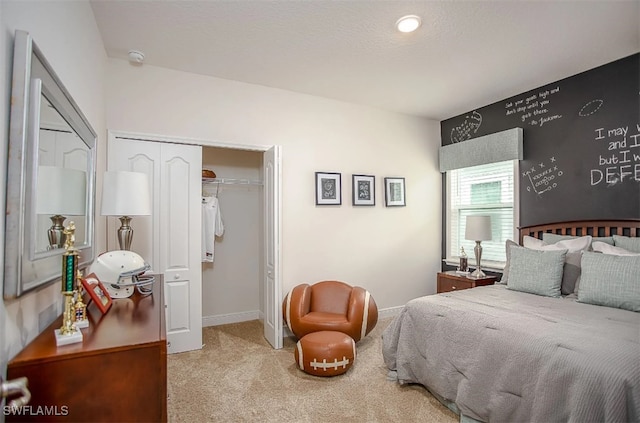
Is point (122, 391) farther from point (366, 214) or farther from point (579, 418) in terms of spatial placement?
point (366, 214)

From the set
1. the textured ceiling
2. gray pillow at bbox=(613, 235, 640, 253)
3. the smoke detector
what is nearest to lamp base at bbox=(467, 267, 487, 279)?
gray pillow at bbox=(613, 235, 640, 253)

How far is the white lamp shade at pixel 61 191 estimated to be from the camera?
1.25 m

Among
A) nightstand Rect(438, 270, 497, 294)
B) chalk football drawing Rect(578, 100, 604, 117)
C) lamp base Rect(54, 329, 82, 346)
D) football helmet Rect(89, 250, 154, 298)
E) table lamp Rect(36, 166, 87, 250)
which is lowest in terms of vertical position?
nightstand Rect(438, 270, 497, 294)

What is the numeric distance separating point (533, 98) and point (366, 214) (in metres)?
2.21

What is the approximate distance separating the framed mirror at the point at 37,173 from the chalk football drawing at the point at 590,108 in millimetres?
4063

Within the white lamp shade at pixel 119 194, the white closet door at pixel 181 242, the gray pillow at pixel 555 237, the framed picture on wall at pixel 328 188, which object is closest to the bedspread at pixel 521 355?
the gray pillow at pixel 555 237

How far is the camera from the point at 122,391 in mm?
1078

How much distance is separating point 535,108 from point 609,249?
1708mm

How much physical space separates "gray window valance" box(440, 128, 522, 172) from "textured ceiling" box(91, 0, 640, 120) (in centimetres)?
54

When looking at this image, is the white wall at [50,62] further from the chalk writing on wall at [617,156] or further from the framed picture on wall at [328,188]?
the chalk writing on wall at [617,156]

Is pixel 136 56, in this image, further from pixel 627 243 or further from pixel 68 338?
pixel 627 243

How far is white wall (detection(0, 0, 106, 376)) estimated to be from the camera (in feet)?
3.43

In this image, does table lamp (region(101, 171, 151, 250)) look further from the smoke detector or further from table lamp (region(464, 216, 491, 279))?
table lamp (region(464, 216, 491, 279))

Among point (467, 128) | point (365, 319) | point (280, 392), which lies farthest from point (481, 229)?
point (280, 392)
